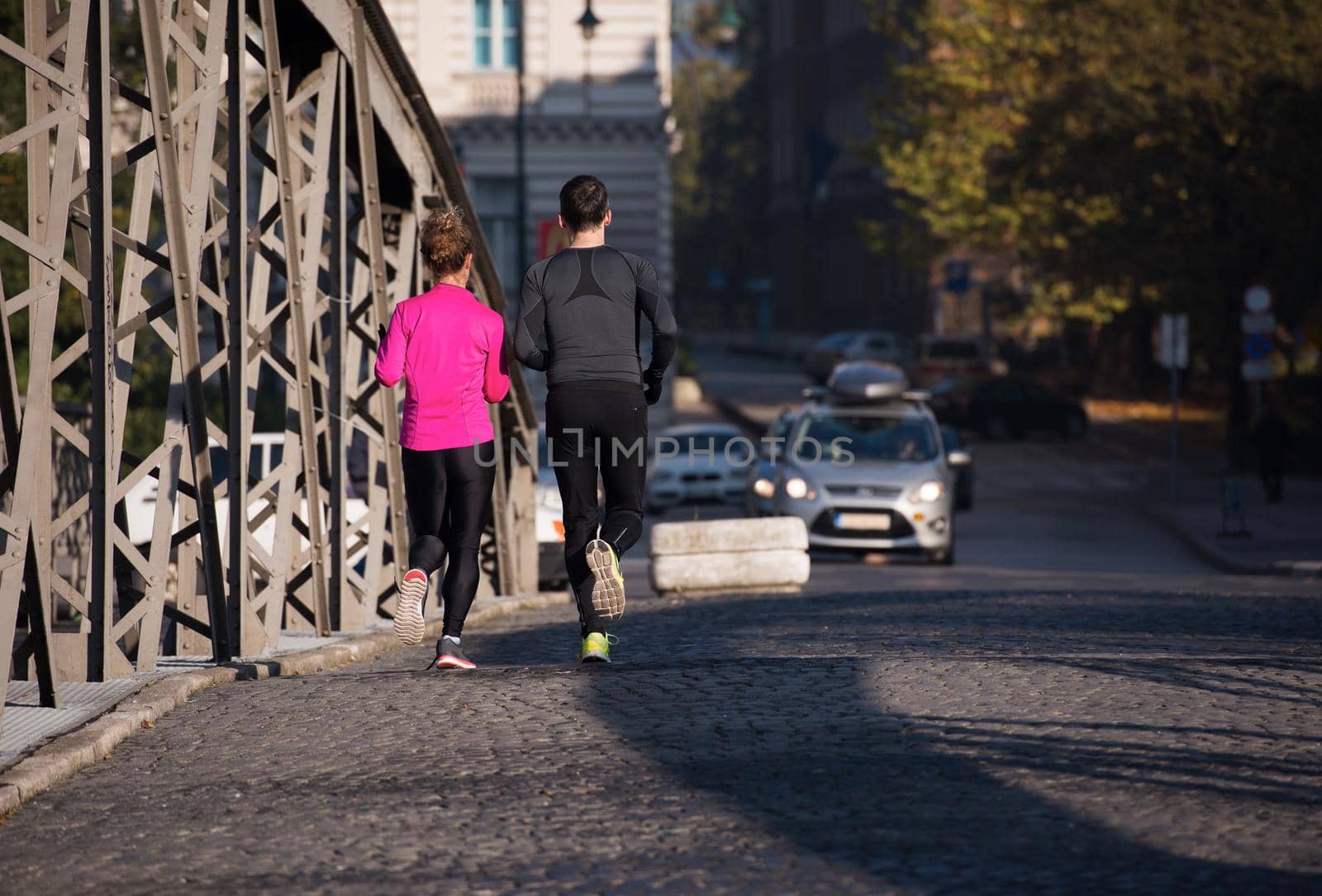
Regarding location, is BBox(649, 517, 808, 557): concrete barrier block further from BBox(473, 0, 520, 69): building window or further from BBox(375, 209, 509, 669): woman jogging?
BBox(473, 0, 520, 69): building window

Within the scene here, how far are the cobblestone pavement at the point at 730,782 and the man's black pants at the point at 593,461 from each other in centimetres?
48

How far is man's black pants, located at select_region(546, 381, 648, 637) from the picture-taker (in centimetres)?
809

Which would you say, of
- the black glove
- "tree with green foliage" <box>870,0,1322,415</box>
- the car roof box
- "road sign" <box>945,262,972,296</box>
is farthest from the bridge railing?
"road sign" <box>945,262,972,296</box>

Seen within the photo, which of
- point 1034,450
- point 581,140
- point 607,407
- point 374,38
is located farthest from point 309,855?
point 581,140

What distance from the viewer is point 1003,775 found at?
587 cm

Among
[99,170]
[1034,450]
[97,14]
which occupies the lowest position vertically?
[1034,450]

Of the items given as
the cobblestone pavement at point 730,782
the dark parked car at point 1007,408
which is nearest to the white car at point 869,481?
the cobblestone pavement at point 730,782

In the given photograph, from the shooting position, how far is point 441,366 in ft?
26.8

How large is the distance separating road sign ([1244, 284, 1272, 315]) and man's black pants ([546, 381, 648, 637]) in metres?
23.0

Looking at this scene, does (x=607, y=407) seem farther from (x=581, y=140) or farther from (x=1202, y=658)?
(x=581, y=140)

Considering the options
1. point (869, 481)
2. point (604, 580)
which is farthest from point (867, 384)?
point (604, 580)

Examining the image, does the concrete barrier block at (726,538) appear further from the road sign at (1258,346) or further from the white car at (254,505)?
the road sign at (1258,346)

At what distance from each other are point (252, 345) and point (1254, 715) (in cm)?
486

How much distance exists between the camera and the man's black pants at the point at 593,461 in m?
8.09
